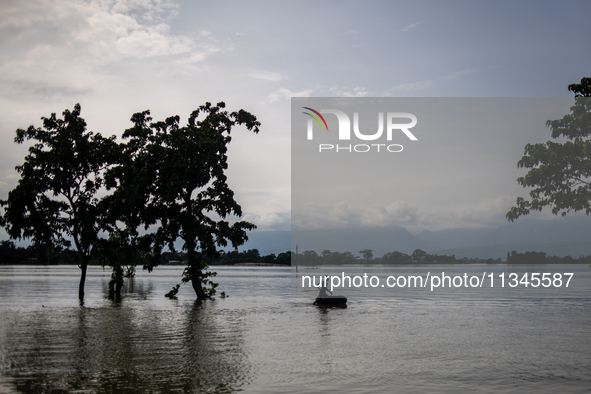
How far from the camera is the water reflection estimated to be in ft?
46.5

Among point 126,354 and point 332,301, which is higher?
point 126,354

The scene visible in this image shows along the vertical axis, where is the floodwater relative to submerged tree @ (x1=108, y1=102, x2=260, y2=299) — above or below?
below

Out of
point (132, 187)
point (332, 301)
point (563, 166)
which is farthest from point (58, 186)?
point (563, 166)

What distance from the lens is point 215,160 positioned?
39.6m

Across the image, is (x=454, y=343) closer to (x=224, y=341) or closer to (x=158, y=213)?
(x=224, y=341)

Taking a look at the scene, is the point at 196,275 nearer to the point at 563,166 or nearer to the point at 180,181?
the point at 180,181

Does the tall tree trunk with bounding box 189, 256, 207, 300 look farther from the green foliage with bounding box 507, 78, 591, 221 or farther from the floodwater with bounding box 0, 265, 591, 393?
the green foliage with bounding box 507, 78, 591, 221

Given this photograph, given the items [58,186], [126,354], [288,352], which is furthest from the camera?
[58,186]

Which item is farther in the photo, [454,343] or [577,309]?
[577,309]

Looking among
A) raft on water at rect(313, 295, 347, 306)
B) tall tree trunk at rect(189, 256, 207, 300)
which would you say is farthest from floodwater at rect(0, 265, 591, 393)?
tall tree trunk at rect(189, 256, 207, 300)

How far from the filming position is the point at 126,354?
18672 millimetres

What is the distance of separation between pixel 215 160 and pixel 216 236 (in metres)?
5.92

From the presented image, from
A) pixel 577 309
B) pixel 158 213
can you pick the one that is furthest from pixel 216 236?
pixel 577 309

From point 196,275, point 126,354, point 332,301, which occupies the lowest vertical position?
point 332,301
